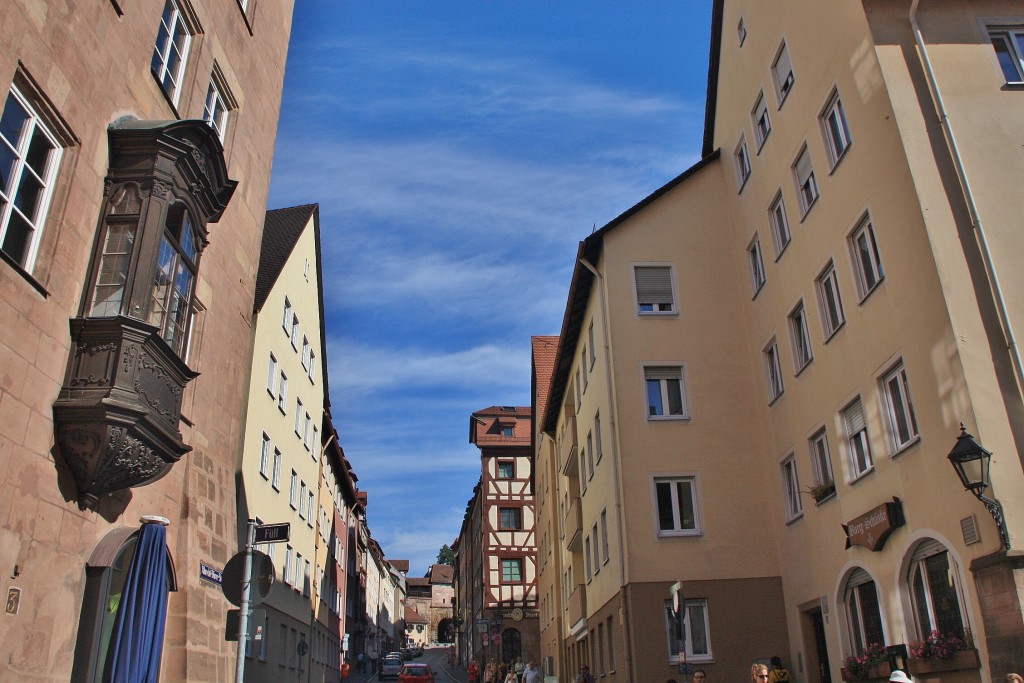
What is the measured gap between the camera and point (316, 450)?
3372 centimetres

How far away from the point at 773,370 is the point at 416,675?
73.5ft

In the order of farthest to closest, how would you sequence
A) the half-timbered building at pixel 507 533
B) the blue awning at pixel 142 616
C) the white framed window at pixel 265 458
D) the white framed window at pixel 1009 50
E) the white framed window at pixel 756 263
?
1. the half-timbered building at pixel 507 533
2. the white framed window at pixel 265 458
3. the white framed window at pixel 756 263
4. the white framed window at pixel 1009 50
5. the blue awning at pixel 142 616

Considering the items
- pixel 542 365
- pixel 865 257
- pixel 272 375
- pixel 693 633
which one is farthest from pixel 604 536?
pixel 542 365

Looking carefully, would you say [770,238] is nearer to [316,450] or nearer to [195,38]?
[195,38]

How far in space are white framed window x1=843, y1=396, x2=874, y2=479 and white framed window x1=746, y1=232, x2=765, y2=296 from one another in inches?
226

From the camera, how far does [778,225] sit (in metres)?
19.9

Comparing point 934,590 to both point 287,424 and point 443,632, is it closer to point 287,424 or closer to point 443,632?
point 287,424

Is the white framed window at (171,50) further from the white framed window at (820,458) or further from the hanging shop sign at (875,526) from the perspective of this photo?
the white framed window at (820,458)

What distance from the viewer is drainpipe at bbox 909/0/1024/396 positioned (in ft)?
38.7

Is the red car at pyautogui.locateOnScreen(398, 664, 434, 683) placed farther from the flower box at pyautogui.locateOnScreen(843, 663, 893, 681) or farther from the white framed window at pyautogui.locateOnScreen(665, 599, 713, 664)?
the flower box at pyautogui.locateOnScreen(843, 663, 893, 681)

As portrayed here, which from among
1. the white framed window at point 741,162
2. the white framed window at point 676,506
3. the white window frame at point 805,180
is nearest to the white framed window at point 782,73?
the white window frame at point 805,180

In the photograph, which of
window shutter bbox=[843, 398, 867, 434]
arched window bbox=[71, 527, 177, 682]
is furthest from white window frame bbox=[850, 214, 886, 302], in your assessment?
arched window bbox=[71, 527, 177, 682]

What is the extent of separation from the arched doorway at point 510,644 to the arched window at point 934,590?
44257 mm

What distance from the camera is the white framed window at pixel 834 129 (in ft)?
52.6
